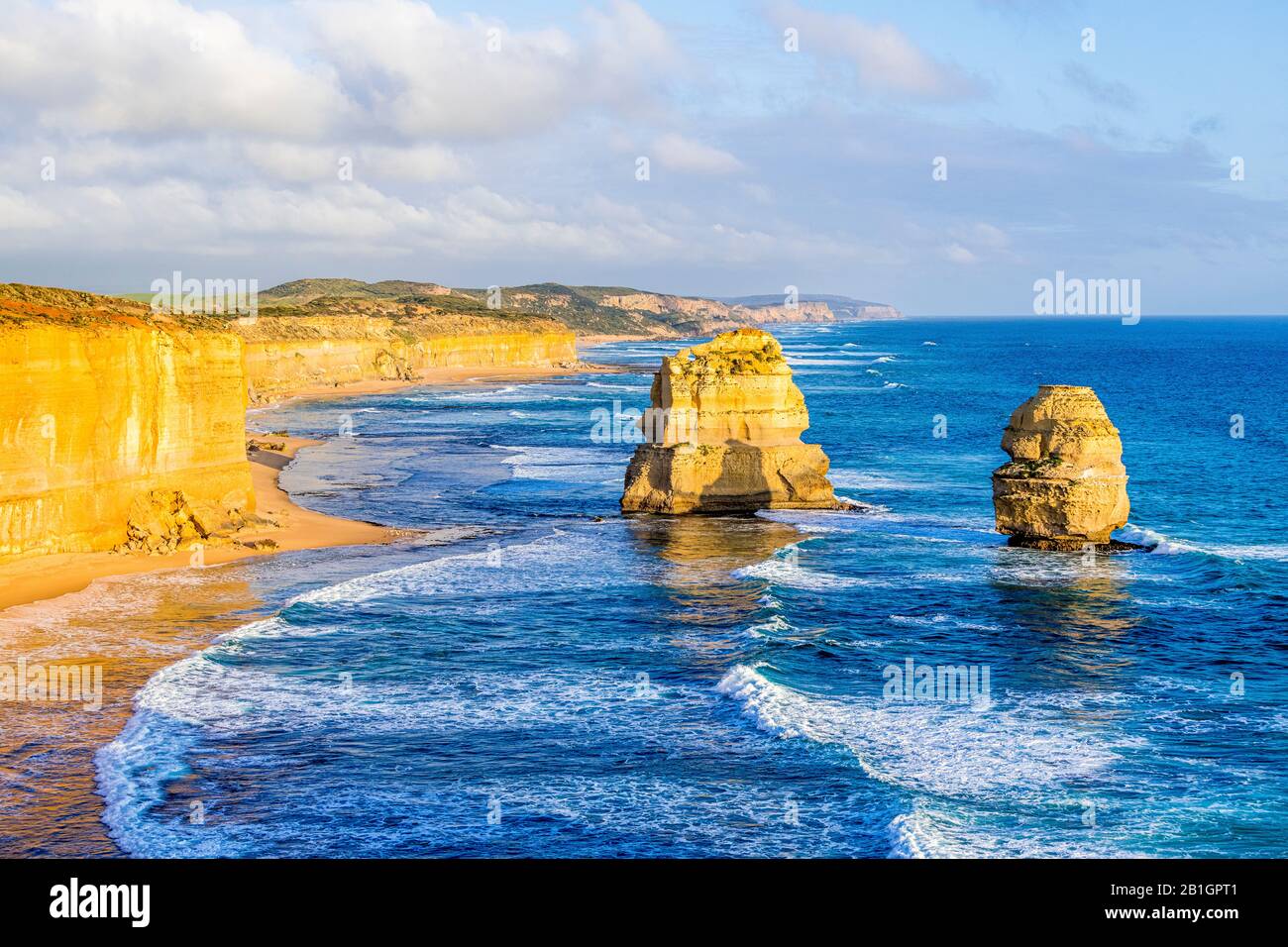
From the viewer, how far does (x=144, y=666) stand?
24.3 m

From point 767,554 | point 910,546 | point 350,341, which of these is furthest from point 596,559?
point 350,341

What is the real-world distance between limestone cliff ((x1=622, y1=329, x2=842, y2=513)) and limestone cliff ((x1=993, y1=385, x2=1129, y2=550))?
28.0ft

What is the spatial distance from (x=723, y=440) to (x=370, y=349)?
89.8 m

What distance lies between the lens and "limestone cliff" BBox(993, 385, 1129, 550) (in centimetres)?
3525

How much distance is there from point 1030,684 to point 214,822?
14.7m

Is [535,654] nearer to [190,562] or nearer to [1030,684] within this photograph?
[1030,684]

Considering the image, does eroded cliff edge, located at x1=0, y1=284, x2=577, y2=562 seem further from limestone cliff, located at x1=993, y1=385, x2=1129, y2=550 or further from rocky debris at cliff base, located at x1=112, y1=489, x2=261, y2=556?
limestone cliff, located at x1=993, y1=385, x2=1129, y2=550

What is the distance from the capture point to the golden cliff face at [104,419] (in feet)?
105

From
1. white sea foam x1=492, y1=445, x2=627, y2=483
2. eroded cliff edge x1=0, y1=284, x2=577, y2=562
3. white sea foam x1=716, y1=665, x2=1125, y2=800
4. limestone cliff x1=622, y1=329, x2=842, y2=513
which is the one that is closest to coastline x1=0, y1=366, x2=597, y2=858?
eroded cliff edge x1=0, y1=284, x2=577, y2=562

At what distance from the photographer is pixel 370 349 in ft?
415

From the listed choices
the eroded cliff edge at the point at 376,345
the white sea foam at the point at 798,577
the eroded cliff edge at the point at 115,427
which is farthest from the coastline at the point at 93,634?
the eroded cliff edge at the point at 376,345

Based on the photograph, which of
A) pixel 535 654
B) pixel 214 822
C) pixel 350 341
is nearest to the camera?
pixel 214 822

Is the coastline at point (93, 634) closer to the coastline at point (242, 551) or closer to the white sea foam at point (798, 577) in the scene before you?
the coastline at point (242, 551)

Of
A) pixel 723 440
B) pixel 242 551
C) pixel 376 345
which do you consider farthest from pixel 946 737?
pixel 376 345
